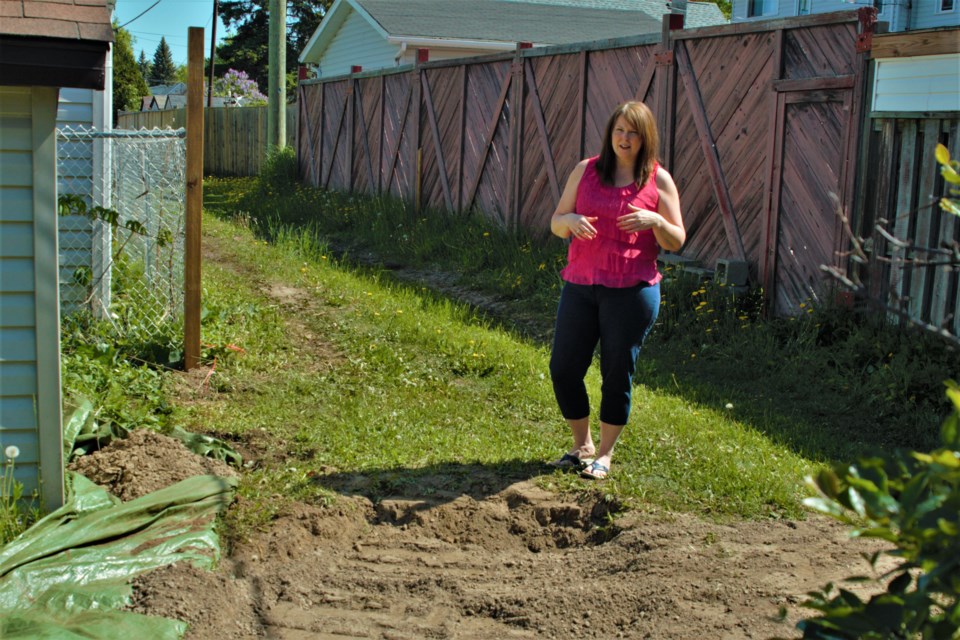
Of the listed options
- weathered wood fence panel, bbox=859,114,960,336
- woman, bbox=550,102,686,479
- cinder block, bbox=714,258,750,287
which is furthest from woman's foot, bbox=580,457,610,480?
cinder block, bbox=714,258,750,287

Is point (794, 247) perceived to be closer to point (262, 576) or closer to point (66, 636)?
point (262, 576)

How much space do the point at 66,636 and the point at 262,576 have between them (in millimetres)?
857

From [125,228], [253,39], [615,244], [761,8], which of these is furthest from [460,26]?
[253,39]

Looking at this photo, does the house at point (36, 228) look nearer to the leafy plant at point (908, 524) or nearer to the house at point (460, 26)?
the leafy plant at point (908, 524)

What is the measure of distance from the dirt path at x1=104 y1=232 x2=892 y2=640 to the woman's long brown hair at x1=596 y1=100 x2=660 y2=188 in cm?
157

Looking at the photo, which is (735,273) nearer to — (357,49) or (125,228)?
→ (125,228)

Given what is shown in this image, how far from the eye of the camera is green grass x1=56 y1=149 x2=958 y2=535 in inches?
199

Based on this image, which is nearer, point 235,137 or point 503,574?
point 503,574

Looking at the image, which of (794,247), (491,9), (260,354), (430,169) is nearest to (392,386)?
(260,354)

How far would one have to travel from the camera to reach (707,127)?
28.7 feet

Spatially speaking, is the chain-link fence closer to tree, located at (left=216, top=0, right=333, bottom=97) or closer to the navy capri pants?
the navy capri pants

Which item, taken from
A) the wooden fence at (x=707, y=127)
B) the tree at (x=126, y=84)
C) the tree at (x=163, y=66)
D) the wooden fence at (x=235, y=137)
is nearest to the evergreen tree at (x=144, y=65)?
the tree at (x=163, y=66)

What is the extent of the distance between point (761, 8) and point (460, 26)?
23.1 feet

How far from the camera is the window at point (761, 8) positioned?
2320cm
